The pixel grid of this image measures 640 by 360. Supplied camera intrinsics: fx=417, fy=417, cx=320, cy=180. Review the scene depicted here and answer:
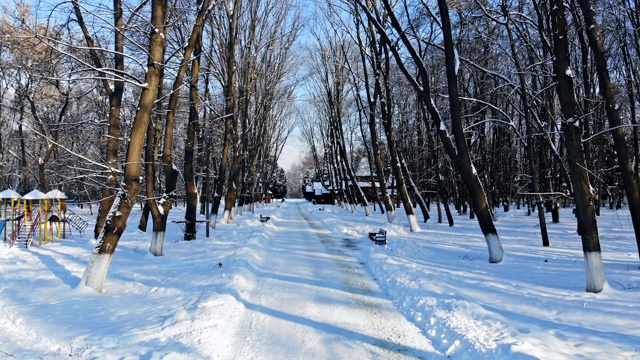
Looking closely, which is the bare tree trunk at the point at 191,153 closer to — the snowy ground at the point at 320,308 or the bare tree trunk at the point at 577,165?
the snowy ground at the point at 320,308

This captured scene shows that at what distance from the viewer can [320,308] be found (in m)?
6.66

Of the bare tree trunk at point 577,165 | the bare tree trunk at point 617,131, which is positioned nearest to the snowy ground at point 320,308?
the bare tree trunk at point 577,165

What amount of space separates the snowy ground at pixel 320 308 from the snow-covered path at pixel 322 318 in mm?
23

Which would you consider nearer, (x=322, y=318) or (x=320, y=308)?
(x=322, y=318)

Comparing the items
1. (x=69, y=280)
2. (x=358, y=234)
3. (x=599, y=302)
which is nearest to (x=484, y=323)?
(x=599, y=302)

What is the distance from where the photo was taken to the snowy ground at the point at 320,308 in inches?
194

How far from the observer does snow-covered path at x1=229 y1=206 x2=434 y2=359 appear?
4.96m

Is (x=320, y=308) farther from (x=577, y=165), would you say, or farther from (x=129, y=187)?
(x=577, y=165)

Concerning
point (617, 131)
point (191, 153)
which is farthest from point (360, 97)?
point (617, 131)

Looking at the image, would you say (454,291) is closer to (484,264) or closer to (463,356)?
(463,356)

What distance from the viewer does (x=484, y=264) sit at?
1052 centimetres

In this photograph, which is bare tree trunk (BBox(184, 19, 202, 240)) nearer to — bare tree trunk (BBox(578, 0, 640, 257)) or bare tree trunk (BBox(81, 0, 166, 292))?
bare tree trunk (BBox(81, 0, 166, 292))

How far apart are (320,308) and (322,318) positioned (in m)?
0.53

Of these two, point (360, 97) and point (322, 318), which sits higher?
point (360, 97)
